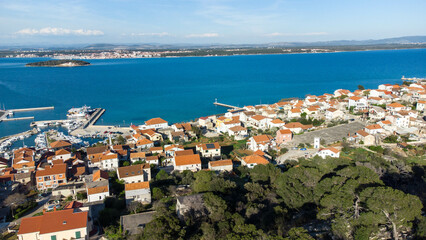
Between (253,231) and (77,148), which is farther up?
(253,231)

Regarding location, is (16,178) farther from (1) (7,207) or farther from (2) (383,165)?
(2) (383,165)

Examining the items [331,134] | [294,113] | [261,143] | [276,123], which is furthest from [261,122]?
[261,143]

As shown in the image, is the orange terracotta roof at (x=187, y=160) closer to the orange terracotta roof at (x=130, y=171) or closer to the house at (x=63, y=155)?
A: the orange terracotta roof at (x=130, y=171)

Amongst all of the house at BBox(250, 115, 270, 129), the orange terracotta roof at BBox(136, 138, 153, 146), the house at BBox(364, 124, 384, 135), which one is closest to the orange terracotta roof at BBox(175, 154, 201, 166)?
the orange terracotta roof at BBox(136, 138, 153, 146)

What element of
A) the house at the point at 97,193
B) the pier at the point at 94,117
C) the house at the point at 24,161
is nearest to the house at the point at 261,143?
the house at the point at 97,193

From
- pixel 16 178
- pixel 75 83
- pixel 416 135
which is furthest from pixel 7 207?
pixel 75 83

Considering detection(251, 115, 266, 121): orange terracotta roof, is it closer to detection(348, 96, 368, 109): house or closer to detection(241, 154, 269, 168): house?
detection(241, 154, 269, 168): house
